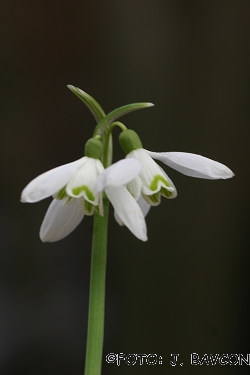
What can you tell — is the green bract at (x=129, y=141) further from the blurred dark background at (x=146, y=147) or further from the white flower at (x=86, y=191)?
the blurred dark background at (x=146, y=147)

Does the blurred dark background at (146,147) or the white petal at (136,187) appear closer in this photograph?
the white petal at (136,187)

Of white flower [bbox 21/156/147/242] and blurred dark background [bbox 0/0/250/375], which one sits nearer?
white flower [bbox 21/156/147/242]

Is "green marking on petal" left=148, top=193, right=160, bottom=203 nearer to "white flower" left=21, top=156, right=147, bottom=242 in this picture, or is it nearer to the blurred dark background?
"white flower" left=21, top=156, right=147, bottom=242

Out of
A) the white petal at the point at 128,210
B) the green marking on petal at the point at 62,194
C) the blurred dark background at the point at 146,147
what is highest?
the blurred dark background at the point at 146,147

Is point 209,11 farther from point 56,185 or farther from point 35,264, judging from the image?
point 56,185

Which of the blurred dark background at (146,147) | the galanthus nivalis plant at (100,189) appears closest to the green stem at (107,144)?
the galanthus nivalis plant at (100,189)

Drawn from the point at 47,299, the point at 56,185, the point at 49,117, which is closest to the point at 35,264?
the point at 47,299

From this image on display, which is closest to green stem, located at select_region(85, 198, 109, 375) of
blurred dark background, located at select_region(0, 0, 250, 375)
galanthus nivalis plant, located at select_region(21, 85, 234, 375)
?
galanthus nivalis plant, located at select_region(21, 85, 234, 375)
